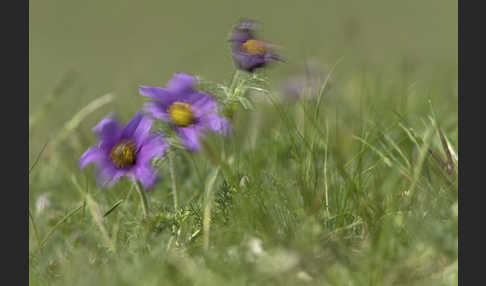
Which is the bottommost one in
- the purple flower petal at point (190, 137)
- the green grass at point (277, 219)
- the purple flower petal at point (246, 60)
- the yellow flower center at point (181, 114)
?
the green grass at point (277, 219)

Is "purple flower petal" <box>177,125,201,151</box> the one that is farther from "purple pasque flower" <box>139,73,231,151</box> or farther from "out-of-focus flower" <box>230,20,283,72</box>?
"out-of-focus flower" <box>230,20,283,72</box>

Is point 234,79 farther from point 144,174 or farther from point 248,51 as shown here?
point 144,174

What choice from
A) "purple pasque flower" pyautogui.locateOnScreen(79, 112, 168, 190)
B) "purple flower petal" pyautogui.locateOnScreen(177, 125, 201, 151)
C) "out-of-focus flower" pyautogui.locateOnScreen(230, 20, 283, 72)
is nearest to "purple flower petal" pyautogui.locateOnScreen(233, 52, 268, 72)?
"out-of-focus flower" pyautogui.locateOnScreen(230, 20, 283, 72)

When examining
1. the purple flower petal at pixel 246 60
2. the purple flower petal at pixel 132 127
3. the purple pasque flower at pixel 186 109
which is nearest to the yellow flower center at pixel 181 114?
the purple pasque flower at pixel 186 109

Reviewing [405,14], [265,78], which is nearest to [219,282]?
[265,78]

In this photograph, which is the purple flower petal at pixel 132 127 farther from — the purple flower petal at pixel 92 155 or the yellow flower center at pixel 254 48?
the yellow flower center at pixel 254 48

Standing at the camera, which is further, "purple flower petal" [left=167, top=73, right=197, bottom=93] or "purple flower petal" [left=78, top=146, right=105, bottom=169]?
"purple flower petal" [left=167, top=73, right=197, bottom=93]

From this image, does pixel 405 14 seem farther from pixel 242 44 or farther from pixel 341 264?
pixel 341 264
